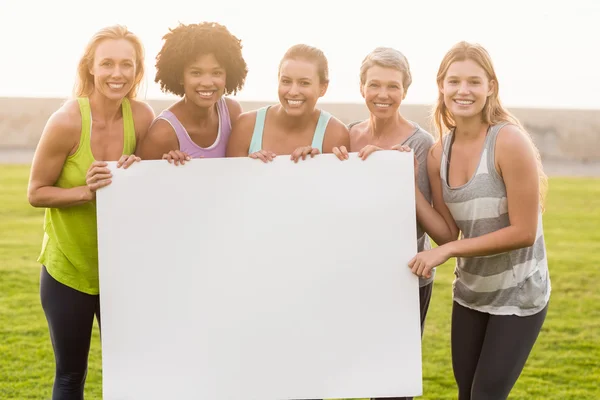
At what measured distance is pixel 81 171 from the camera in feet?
9.95

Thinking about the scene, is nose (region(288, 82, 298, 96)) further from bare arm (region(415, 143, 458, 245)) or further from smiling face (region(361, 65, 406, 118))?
bare arm (region(415, 143, 458, 245))

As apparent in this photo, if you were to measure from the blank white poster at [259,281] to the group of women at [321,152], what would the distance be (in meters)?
0.10

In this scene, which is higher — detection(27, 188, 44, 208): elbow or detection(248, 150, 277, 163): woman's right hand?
detection(248, 150, 277, 163): woman's right hand

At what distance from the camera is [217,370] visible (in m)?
3.11

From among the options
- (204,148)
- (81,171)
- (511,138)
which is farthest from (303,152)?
(81,171)

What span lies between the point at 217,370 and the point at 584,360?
352 cm

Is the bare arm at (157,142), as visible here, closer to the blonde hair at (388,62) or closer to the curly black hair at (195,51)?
the curly black hair at (195,51)

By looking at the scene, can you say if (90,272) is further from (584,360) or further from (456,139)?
(584,360)

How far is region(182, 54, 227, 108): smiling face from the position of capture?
312cm

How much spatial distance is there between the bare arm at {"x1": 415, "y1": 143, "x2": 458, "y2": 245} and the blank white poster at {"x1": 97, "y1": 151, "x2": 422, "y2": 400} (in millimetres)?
114

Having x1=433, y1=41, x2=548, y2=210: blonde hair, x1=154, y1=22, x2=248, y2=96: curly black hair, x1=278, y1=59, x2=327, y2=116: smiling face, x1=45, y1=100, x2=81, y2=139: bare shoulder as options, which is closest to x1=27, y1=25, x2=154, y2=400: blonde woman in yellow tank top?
x1=45, y1=100, x2=81, y2=139: bare shoulder

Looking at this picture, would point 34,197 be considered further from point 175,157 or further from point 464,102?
point 464,102

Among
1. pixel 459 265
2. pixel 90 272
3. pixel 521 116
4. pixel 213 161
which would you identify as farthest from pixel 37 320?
pixel 521 116

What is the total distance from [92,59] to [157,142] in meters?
0.43
